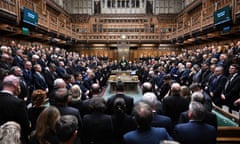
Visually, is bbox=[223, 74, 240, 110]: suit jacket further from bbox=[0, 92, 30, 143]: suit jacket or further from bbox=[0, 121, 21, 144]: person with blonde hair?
bbox=[0, 121, 21, 144]: person with blonde hair

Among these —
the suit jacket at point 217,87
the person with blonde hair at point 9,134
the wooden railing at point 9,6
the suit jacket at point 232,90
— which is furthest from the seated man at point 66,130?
the wooden railing at point 9,6

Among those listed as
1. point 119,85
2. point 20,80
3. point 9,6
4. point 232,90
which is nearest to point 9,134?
point 119,85

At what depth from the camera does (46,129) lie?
229 centimetres

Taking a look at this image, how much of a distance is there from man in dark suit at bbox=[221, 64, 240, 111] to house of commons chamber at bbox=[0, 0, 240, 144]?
0.07 ft

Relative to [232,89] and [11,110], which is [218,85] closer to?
[232,89]

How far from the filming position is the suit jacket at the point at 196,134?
2607 mm

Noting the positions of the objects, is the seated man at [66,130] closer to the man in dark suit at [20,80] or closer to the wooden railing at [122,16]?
the man in dark suit at [20,80]

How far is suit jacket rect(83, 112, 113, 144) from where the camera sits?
309 cm

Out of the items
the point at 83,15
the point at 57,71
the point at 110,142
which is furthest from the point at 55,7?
the point at 110,142

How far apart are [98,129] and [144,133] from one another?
89 centimetres

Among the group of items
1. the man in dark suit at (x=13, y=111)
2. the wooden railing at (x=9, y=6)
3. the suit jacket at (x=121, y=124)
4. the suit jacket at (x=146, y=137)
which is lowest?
the suit jacket at (x=121, y=124)

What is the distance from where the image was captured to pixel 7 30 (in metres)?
12.4

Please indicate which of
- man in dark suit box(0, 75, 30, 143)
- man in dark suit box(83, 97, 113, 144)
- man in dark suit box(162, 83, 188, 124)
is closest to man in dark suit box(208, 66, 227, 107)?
man in dark suit box(162, 83, 188, 124)

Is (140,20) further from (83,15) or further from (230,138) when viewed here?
(230,138)
